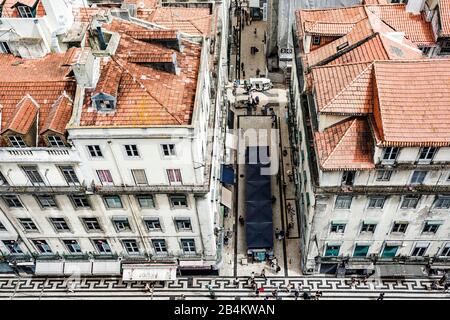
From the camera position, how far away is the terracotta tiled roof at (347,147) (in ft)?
152

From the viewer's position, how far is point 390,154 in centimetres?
4581

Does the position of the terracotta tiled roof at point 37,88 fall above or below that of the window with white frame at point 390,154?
above

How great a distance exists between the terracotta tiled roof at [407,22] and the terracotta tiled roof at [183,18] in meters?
22.3

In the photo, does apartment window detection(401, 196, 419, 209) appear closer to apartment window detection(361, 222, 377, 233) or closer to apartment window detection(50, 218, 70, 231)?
apartment window detection(361, 222, 377, 233)

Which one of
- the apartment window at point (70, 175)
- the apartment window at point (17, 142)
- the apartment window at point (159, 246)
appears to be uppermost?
the apartment window at point (17, 142)

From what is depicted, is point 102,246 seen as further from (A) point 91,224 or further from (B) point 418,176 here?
(B) point 418,176

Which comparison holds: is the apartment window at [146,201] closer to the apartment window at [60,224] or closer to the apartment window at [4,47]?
the apartment window at [60,224]

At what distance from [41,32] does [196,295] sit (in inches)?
1464

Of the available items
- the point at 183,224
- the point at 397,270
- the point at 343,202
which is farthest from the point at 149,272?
the point at 397,270

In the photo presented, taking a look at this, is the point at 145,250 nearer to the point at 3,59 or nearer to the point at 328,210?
the point at 328,210

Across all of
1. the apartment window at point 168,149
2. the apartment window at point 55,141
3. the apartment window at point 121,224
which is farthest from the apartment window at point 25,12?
the apartment window at point 121,224

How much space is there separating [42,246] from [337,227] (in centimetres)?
3695
